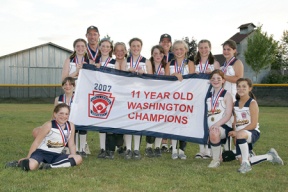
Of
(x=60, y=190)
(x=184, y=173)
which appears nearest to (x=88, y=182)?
(x=60, y=190)

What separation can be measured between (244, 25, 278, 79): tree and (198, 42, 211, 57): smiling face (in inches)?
1575

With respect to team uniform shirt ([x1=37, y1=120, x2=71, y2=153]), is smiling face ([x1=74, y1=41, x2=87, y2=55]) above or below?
above

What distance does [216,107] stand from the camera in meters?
6.30

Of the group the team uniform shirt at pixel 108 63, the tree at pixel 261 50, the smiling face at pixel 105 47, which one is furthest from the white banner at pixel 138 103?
the tree at pixel 261 50

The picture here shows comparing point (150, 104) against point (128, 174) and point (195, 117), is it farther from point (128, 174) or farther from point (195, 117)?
point (128, 174)

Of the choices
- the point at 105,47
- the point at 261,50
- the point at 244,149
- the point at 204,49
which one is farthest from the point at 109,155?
the point at 261,50

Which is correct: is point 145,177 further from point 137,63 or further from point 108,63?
point 108,63

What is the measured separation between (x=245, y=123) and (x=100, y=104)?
8.41 ft

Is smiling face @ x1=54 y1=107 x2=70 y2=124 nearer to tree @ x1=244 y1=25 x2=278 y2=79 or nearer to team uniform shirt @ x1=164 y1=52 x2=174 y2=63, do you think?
team uniform shirt @ x1=164 y1=52 x2=174 y2=63

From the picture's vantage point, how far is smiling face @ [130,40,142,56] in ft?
22.0

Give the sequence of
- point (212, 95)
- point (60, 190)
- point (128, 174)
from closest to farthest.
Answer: point (60, 190) → point (128, 174) → point (212, 95)

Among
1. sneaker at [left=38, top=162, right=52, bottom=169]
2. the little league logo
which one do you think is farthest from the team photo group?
sneaker at [left=38, top=162, right=52, bottom=169]

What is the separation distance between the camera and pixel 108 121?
6855 millimetres

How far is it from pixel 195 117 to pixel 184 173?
1.53m
